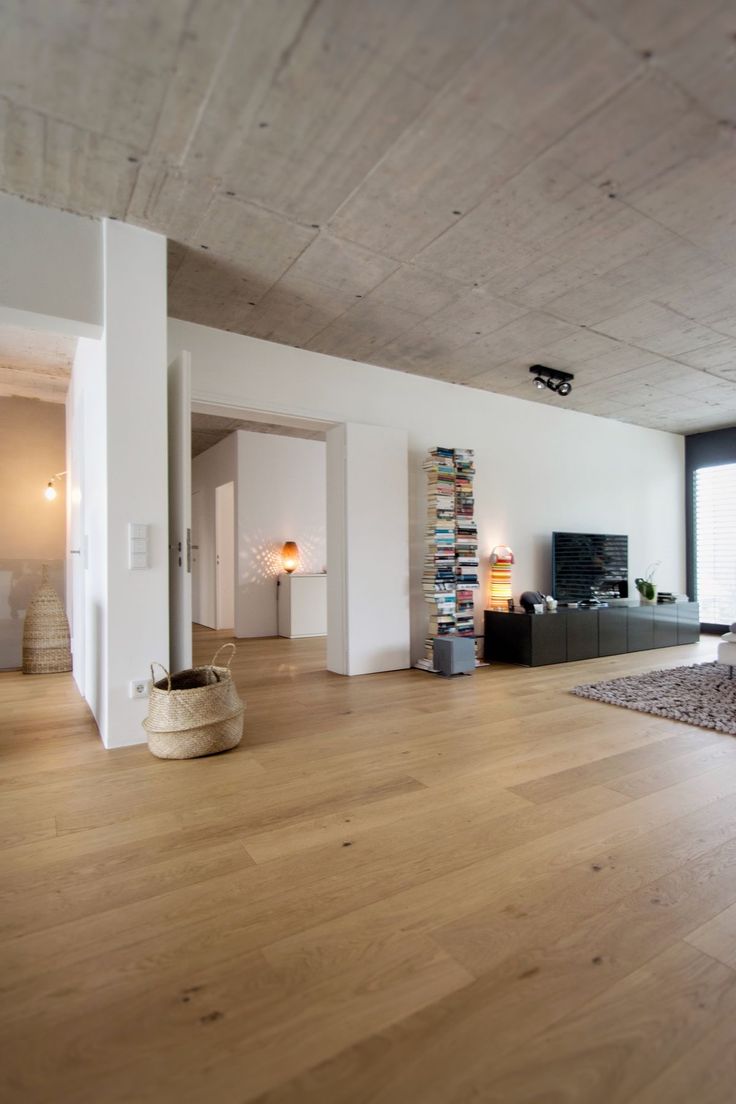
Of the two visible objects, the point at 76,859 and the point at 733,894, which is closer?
the point at 733,894

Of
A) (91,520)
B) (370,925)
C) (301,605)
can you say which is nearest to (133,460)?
(91,520)

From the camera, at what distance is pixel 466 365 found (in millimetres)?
5105

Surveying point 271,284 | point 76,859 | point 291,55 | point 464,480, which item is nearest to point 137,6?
point 291,55

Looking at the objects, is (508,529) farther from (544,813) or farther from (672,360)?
(544,813)

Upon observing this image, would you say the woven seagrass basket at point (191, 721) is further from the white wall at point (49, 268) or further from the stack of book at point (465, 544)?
the stack of book at point (465, 544)

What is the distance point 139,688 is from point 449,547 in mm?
3008

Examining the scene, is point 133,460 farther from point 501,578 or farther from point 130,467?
point 501,578

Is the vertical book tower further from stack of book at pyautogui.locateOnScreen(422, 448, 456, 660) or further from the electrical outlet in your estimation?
the electrical outlet

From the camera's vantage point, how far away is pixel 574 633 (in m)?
5.68

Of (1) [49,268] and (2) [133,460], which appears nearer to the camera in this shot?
(1) [49,268]

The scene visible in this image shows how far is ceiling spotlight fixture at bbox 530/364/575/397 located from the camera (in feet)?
17.1

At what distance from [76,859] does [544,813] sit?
1.66 metres

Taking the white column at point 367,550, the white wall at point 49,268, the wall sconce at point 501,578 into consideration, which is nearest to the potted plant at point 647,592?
the wall sconce at point 501,578

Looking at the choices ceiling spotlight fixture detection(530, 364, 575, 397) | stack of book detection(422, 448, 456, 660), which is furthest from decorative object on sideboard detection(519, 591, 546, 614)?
ceiling spotlight fixture detection(530, 364, 575, 397)
